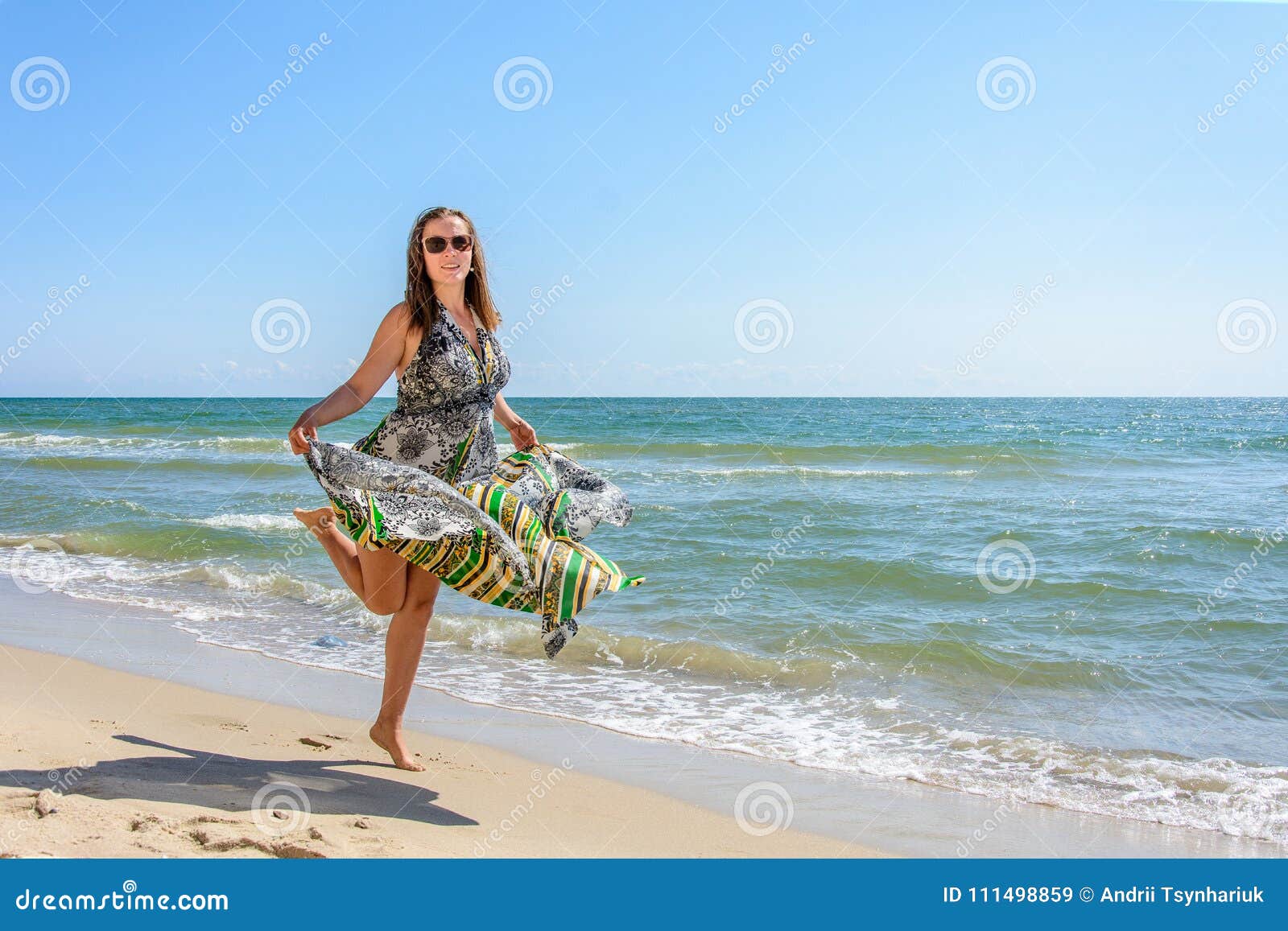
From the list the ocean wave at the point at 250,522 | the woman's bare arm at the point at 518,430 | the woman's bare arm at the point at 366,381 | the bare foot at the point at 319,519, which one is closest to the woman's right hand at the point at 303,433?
the woman's bare arm at the point at 366,381

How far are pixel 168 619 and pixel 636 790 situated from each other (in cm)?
478

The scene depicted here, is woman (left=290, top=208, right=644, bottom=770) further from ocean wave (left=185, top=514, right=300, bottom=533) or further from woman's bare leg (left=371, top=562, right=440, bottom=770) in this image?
ocean wave (left=185, top=514, right=300, bottom=533)

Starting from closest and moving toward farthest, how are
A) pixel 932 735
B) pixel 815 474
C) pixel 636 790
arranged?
pixel 636 790
pixel 932 735
pixel 815 474

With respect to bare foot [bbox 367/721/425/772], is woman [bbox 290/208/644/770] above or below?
above

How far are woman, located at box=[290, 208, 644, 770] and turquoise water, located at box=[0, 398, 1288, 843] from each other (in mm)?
1685

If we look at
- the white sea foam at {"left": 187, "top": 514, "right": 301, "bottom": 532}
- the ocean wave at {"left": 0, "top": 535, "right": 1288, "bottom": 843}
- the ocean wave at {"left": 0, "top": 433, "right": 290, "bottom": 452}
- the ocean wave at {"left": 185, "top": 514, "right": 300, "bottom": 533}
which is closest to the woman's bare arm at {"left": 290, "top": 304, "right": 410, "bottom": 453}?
the ocean wave at {"left": 0, "top": 535, "right": 1288, "bottom": 843}

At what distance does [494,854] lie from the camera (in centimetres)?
330

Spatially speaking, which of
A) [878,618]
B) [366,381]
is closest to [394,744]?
[366,381]

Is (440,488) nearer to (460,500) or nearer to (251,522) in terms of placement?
(460,500)

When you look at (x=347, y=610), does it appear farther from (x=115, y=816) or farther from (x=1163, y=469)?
(x=1163, y=469)

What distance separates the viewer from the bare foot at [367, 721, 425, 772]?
13.7 feet

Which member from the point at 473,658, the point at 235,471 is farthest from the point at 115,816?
the point at 235,471

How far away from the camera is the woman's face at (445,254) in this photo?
378cm

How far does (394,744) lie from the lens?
4.18 metres
